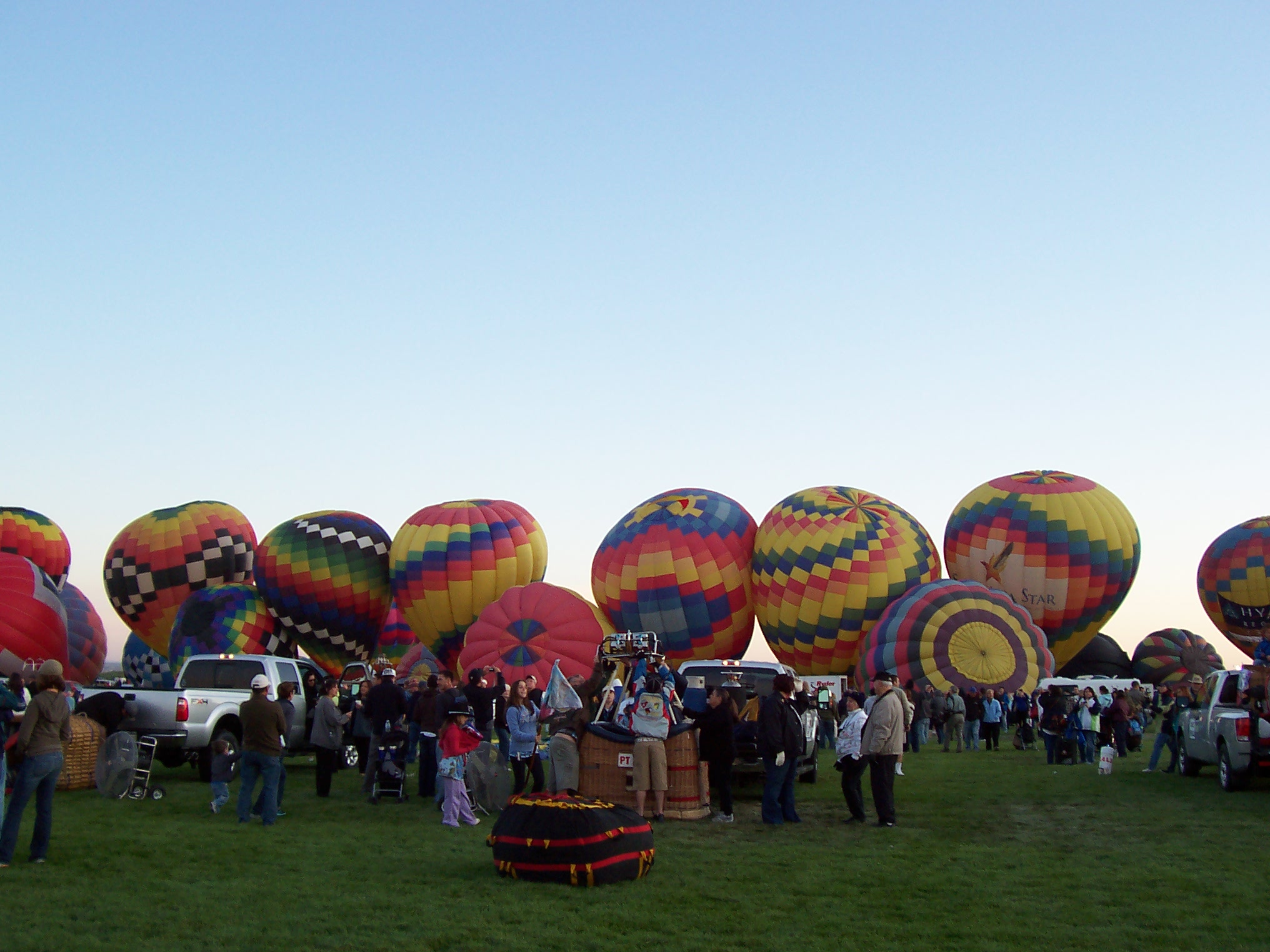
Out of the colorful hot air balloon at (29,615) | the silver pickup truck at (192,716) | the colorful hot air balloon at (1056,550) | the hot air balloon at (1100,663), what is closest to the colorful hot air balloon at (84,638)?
the colorful hot air balloon at (29,615)

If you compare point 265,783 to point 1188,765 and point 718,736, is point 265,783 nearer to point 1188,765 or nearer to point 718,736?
point 718,736

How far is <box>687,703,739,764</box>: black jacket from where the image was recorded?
11.1 meters

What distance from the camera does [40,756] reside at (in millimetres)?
7988

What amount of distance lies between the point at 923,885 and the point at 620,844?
1994 millimetres

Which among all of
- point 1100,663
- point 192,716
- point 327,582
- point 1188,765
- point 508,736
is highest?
point 327,582

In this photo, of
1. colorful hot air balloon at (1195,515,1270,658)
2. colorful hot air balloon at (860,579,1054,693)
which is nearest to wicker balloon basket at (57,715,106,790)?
colorful hot air balloon at (860,579,1054,693)

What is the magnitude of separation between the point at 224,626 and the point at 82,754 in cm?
1848

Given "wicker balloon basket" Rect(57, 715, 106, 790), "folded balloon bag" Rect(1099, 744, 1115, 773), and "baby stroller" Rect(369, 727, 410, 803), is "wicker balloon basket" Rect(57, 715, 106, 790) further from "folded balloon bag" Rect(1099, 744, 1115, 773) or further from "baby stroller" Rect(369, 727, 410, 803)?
"folded balloon bag" Rect(1099, 744, 1115, 773)

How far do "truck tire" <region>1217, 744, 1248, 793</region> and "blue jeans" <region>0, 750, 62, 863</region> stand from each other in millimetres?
11524

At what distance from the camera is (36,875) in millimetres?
7852

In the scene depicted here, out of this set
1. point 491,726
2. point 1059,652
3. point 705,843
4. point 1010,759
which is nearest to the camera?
point 705,843

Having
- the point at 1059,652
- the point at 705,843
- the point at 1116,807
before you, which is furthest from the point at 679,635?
the point at 705,843

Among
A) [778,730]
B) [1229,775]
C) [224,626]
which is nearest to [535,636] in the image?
[224,626]

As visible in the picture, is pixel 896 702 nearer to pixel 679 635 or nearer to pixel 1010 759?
pixel 1010 759
